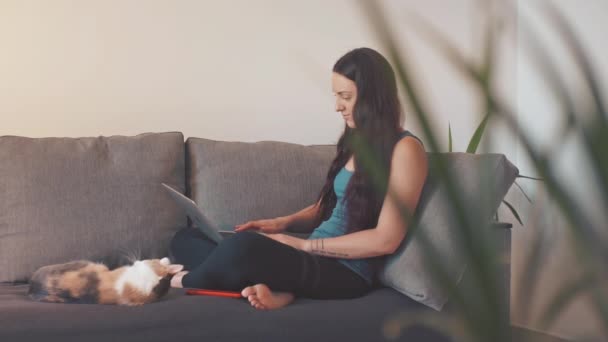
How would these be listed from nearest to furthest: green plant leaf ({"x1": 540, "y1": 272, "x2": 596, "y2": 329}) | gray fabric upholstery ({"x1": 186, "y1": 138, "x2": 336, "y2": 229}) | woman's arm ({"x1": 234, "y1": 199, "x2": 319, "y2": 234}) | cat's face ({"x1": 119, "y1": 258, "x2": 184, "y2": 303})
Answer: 1. green plant leaf ({"x1": 540, "y1": 272, "x2": 596, "y2": 329})
2. cat's face ({"x1": 119, "y1": 258, "x2": 184, "y2": 303})
3. woman's arm ({"x1": 234, "y1": 199, "x2": 319, "y2": 234})
4. gray fabric upholstery ({"x1": 186, "y1": 138, "x2": 336, "y2": 229})

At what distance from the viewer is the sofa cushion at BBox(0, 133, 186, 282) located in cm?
241

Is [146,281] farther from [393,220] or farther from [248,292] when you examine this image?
[393,220]

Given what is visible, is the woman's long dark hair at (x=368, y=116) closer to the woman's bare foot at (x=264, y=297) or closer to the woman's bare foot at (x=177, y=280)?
the woman's bare foot at (x=264, y=297)

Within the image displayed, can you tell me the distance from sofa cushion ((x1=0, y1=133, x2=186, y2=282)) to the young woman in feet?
0.70

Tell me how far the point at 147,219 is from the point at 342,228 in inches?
27.8

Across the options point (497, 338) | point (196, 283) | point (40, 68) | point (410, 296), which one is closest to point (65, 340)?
point (196, 283)

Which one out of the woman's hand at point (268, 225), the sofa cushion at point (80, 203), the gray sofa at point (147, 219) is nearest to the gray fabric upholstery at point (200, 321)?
the gray sofa at point (147, 219)

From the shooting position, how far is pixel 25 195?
8.00ft

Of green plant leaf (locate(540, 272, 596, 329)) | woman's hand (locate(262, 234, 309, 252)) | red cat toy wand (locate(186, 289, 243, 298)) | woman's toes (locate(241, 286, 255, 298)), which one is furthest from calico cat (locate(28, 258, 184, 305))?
green plant leaf (locate(540, 272, 596, 329))

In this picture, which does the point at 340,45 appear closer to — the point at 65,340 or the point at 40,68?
the point at 40,68

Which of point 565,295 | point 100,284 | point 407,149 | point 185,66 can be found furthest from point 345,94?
point 565,295

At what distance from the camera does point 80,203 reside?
2463 mm

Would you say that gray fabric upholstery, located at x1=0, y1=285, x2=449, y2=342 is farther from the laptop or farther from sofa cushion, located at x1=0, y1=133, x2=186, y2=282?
sofa cushion, located at x1=0, y1=133, x2=186, y2=282

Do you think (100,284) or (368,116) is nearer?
A: (100,284)
